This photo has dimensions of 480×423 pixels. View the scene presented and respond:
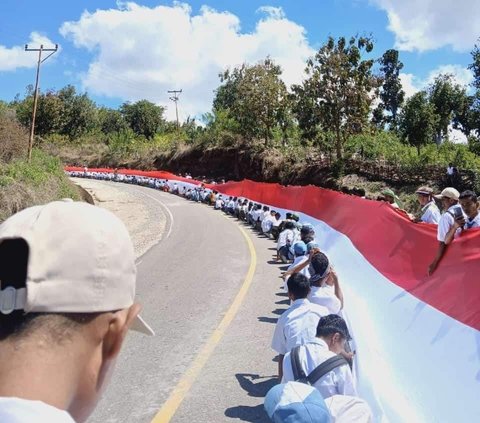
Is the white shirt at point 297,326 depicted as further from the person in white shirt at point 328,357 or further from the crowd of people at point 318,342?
the person in white shirt at point 328,357

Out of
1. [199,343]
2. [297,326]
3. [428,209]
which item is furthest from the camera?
[428,209]

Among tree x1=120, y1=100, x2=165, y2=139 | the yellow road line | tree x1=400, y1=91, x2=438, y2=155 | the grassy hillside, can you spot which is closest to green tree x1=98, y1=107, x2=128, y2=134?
tree x1=120, y1=100, x2=165, y2=139

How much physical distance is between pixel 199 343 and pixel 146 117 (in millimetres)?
92881

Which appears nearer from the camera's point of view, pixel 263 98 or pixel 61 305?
pixel 61 305

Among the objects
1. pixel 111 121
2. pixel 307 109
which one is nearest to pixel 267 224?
pixel 307 109

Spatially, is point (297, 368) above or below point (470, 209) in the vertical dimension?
below

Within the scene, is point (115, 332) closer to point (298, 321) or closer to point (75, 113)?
point (298, 321)

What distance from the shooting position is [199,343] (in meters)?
7.61

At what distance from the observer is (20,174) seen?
74.1 feet

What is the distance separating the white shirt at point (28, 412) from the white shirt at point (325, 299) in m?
5.39

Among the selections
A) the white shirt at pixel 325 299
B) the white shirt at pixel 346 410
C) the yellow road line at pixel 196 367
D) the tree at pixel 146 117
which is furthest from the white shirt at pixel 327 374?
the tree at pixel 146 117

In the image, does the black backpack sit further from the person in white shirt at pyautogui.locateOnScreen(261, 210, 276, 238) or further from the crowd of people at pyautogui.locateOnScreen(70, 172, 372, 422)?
the person in white shirt at pyautogui.locateOnScreen(261, 210, 276, 238)

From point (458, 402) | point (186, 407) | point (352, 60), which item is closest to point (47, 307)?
point (458, 402)

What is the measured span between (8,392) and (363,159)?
36753 mm
